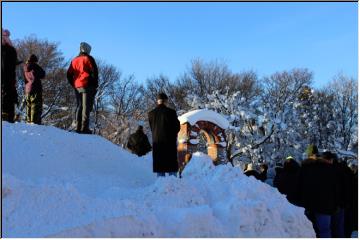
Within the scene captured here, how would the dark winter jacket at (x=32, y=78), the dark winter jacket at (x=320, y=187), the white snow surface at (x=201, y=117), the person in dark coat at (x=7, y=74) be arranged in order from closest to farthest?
1. the dark winter jacket at (x=320, y=187)
2. the person in dark coat at (x=7, y=74)
3. the dark winter jacket at (x=32, y=78)
4. the white snow surface at (x=201, y=117)

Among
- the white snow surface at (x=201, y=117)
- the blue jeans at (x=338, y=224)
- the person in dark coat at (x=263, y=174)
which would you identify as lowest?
the blue jeans at (x=338, y=224)

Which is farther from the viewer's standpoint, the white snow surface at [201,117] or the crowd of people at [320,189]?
the white snow surface at [201,117]

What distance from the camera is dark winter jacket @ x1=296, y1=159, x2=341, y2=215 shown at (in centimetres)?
655

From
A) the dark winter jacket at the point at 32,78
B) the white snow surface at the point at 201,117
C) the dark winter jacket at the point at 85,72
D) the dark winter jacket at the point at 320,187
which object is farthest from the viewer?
the white snow surface at the point at 201,117

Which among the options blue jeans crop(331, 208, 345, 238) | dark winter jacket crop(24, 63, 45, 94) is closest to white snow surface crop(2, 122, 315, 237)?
dark winter jacket crop(24, 63, 45, 94)

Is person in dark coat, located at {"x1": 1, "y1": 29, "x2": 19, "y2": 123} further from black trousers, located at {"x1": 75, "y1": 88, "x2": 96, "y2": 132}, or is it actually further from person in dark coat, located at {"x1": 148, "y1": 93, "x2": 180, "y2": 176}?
person in dark coat, located at {"x1": 148, "y1": 93, "x2": 180, "y2": 176}

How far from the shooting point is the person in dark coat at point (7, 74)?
768cm

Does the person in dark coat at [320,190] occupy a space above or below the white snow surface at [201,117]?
below

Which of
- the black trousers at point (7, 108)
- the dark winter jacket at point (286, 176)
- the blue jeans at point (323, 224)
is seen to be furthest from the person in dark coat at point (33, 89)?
the blue jeans at point (323, 224)

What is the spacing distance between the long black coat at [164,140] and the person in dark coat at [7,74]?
251 cm

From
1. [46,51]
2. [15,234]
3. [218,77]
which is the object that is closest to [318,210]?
[15,234]

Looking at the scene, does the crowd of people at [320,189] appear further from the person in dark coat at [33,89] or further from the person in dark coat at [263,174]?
the person in dark coat at [33,89]

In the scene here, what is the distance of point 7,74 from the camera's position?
7.73 m

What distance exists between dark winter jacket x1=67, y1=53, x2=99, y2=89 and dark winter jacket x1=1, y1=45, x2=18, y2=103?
103 cm
